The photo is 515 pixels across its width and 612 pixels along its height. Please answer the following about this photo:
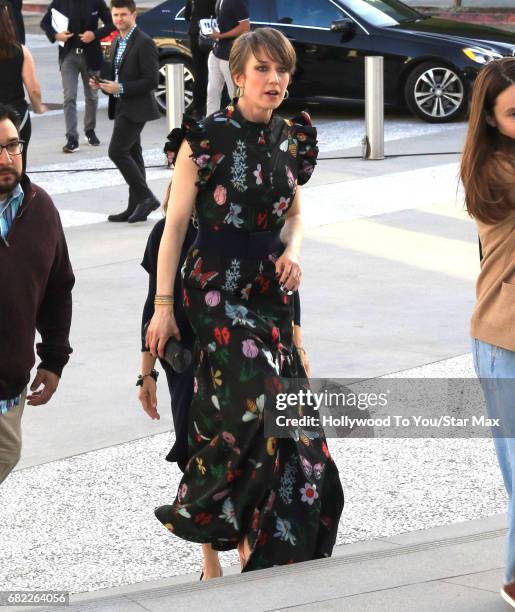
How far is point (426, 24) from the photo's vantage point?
1642 centimetres

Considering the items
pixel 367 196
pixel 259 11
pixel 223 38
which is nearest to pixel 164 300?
pixel 367 196

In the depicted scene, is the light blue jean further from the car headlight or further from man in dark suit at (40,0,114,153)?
the car headlight

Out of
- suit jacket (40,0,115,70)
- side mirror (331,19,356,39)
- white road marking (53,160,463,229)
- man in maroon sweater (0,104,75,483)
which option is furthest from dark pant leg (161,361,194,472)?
side mirror (331,19,356,39)

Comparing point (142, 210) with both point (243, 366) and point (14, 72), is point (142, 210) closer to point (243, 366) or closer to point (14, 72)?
point (14, 72)

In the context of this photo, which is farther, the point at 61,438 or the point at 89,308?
the point at 89,308

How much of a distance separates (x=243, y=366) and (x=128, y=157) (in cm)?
675

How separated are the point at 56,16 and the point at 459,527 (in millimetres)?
10482

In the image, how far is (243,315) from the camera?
4488 millimetres

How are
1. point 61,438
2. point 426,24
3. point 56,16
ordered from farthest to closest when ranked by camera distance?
point 426,24 → point 56,16 → point 61,438

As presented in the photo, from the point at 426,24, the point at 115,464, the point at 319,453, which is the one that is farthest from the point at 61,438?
the point at 426,24

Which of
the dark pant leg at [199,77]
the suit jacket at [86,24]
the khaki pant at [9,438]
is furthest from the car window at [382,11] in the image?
the khaki pant at [9,438]

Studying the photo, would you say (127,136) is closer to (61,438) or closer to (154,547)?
(61,438)

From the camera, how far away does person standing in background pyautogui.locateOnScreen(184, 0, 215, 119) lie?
594 inches

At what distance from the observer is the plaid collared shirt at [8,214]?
4.18m
